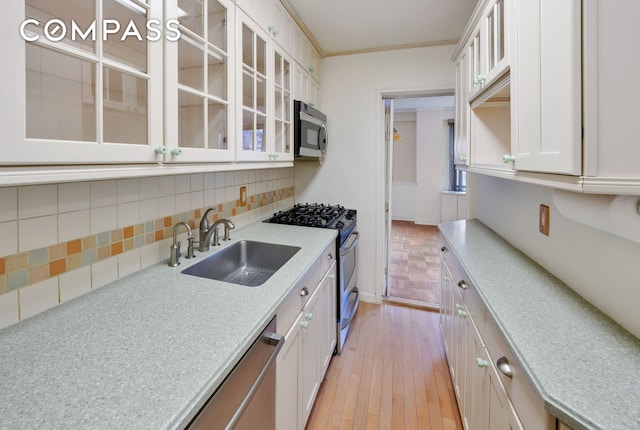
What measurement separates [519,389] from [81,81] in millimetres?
1465

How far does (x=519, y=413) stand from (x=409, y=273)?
306 cm

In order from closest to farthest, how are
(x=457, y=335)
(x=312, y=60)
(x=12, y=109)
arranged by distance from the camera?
1. (x=12, y=109)
2. (x=457, y=335)
3. (x=312, y=60)

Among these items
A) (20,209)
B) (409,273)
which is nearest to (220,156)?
(20,209)

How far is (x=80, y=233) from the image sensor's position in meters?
1.03

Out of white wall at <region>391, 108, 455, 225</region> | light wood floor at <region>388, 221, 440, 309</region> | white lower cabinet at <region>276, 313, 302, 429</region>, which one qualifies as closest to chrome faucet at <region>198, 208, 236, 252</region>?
white lower cabinet at <region>276, 313, 302, 429</region>

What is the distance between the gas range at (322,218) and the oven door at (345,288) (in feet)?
0.25

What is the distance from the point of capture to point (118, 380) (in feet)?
2.12

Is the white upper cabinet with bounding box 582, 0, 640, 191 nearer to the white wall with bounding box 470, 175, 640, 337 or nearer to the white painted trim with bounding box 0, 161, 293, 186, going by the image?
the white wall with bounding box 470, 175, 640, 337

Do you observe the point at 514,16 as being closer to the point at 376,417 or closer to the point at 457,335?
the point at 457,335

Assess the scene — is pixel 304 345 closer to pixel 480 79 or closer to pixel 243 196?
pixel 243 196

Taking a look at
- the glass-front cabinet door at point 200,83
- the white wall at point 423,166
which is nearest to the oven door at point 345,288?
the glass-front cabinet door at point 200,83

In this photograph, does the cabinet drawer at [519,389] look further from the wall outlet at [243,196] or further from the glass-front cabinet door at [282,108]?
the wall outlet at [243,196]

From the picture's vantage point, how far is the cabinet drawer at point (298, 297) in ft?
3.76

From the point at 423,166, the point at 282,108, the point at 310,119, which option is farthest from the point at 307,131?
the point at 423,166
